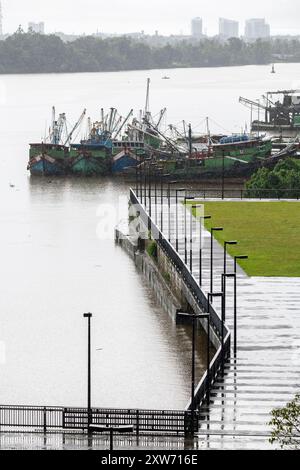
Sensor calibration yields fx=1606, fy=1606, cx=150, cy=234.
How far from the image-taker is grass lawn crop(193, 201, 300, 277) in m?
53.4

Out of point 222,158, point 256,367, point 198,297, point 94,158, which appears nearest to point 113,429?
point 256,367

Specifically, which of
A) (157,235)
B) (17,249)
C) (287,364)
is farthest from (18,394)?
(17,249)

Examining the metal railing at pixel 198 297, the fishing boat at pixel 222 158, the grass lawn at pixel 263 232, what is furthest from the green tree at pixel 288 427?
A: the fishing boat at pixel 222 158

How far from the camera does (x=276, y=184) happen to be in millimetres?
79312

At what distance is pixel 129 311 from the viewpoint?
51.5 m

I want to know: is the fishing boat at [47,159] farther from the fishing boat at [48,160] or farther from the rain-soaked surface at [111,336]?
the rain-soaked surface at [111,336]

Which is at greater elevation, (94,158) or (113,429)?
(113,429)

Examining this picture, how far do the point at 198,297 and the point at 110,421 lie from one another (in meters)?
14.2

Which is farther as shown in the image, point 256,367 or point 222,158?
point 222,158

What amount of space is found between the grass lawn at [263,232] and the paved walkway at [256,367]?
1.94 meters

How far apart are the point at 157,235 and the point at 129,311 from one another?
1015 centimetres

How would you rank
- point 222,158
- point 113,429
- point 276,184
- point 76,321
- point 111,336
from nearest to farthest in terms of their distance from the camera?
1. point 113,429
2. point 111,336
3. point 76,321
4. point 276,184
5. point 222,158

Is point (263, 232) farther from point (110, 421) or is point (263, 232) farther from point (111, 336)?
Result: point (110, 421)
